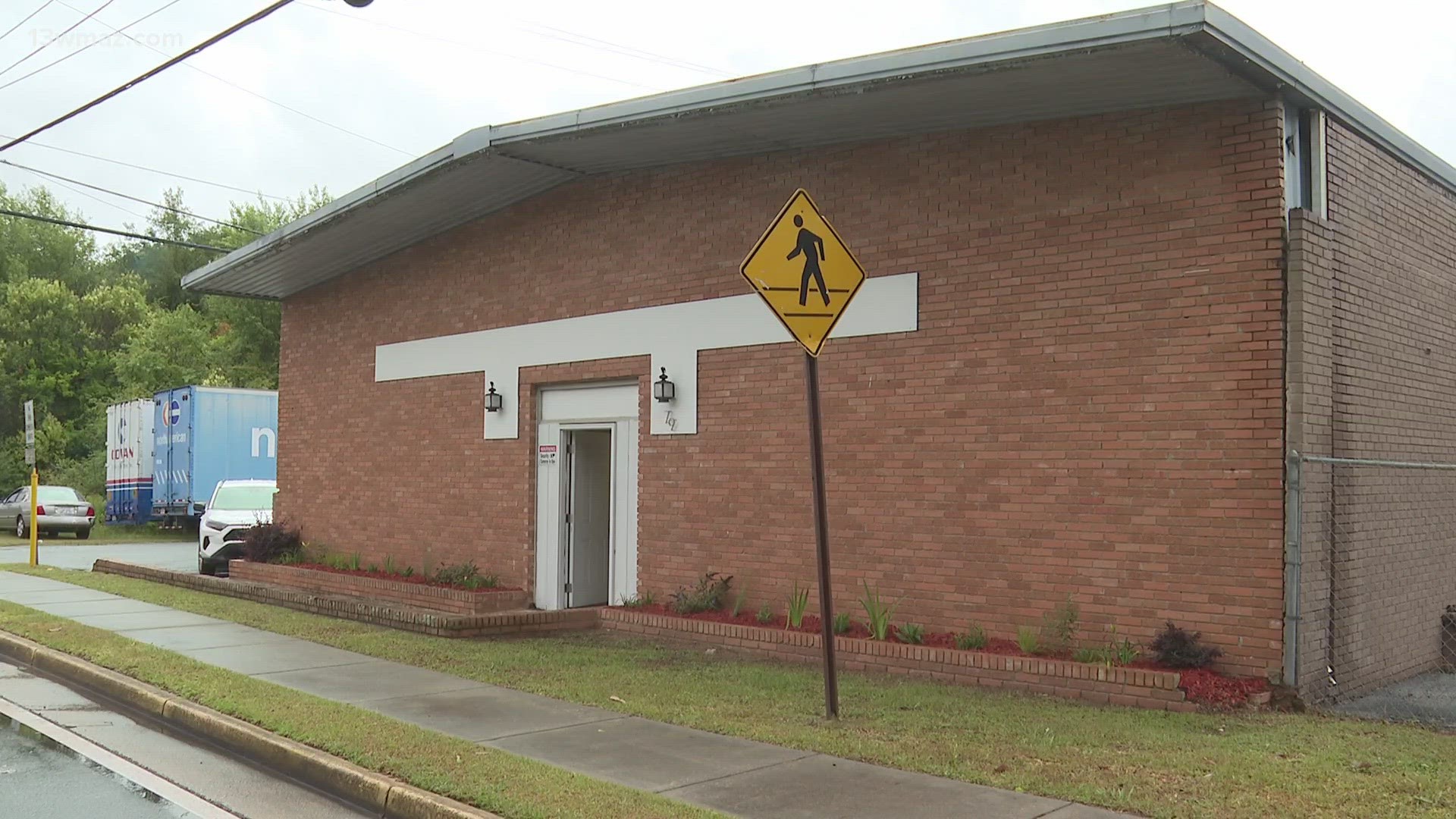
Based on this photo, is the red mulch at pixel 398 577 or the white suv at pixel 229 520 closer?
the red mulch at pixel 398 577

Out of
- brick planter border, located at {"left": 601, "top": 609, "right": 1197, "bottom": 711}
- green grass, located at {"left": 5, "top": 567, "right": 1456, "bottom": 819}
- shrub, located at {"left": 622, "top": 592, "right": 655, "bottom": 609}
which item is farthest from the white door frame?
green grass, located at {"left": 5, "top": 567, "right": 1456, "bottom": 819}

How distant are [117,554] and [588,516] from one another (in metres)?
16.0

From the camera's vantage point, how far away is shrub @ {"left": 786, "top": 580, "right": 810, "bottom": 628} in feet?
36.9

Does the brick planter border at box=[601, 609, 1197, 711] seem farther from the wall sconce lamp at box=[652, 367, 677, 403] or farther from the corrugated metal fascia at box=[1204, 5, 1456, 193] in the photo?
the corrugated metal fascia at box=[1204, 5, 1456, 193]

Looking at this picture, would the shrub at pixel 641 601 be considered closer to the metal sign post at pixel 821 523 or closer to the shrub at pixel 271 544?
the metal sign post at pixel 821 523

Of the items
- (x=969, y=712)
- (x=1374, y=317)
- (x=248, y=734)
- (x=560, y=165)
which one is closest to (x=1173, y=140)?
(x=1374, y=317)

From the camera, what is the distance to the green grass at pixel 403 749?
5969 millimetres

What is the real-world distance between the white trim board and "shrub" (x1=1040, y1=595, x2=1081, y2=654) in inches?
112

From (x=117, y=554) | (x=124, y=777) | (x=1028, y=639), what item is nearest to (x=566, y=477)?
(x=1028, y=639)

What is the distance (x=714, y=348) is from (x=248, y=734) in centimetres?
629

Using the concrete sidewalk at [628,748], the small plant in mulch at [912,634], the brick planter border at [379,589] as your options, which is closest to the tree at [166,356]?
the brick planter border at [379,589]

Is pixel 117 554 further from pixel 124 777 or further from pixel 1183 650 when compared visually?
pixel 1183 650

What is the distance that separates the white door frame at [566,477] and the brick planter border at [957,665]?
1515 millimetres

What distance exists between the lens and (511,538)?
47.9 ft
